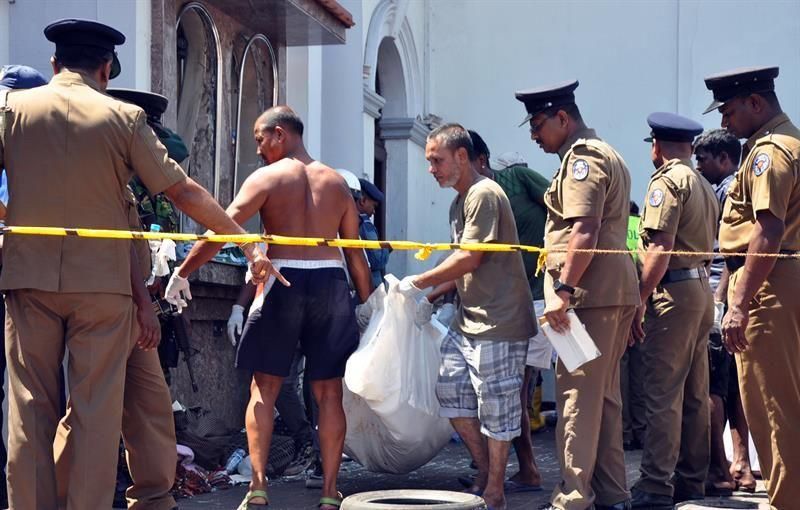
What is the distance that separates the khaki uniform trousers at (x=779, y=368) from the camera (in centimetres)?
491

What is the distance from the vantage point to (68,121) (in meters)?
4.52

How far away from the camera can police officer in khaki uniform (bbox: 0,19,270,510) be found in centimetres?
448

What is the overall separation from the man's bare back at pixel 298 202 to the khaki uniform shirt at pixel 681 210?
154 cm

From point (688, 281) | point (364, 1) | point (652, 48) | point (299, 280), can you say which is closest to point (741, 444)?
point (688, 281)

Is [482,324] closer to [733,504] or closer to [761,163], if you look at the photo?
[733,504]

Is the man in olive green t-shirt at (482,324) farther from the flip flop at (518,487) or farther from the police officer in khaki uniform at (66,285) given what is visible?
the police officer in khaki uniform at (66,285)

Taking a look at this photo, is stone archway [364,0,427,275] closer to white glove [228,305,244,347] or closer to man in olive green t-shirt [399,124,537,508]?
white glove [228,305,244,347]

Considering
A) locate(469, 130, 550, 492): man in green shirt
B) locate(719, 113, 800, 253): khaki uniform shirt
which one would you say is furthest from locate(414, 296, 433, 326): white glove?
locate(719, 113, 800, 253): khaki uniform shirt

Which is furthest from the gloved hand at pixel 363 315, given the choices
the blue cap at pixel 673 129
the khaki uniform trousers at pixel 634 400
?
the khaki uniform trousers at pixel 634 400

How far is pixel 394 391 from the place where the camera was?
19.6 ft

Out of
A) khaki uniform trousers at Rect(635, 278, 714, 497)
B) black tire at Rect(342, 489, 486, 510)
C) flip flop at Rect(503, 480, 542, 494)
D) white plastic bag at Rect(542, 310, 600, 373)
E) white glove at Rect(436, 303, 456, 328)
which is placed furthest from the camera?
white glove at Rect(436, 303, 456, 328)

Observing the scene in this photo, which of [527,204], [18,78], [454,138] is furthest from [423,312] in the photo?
[18,78]

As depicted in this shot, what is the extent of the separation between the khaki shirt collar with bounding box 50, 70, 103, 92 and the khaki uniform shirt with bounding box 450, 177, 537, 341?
6.77 feet

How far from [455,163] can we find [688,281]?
132 centimetres
